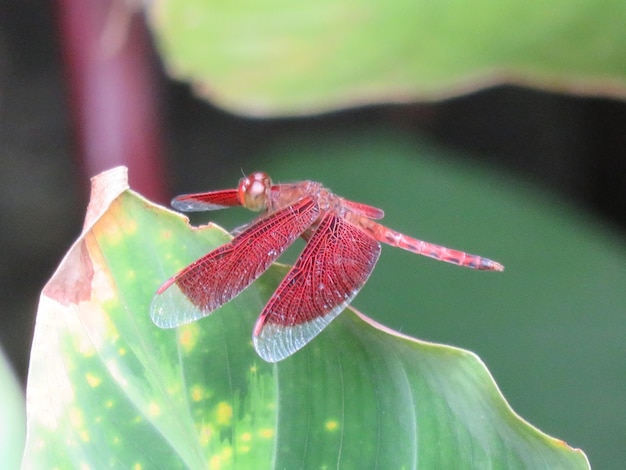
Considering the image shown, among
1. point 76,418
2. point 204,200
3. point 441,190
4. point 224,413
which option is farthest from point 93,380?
point 441,190

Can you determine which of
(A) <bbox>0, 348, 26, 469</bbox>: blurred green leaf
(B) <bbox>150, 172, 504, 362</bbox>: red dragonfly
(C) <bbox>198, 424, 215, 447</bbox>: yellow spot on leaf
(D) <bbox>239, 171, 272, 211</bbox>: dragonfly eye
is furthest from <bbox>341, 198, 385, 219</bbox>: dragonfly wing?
(A) <bbox>0, 348, 26, 469</bbox>: blurred green leaf

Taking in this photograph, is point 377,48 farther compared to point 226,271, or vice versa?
point 377,48

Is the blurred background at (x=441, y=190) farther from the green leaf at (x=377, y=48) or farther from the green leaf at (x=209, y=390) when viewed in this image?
the green leaf at (x=209, y=390)

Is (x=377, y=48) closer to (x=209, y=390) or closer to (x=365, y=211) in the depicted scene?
(x=365, y=211)

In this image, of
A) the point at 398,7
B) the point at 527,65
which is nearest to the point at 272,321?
the point at 398,7

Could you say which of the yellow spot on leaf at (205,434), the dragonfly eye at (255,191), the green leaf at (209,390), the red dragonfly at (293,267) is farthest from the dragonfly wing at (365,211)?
the yellow spot on leaf at (205,434)

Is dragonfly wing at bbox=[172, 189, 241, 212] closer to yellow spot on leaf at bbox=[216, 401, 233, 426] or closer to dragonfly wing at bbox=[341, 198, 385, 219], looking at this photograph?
dragonfly wing at bbox=[341, 198, 385, 219]
